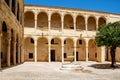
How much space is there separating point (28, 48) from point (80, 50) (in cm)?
937

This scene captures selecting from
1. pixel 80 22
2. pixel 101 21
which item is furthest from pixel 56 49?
pixel 101 21

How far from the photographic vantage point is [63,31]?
33656 millimetres

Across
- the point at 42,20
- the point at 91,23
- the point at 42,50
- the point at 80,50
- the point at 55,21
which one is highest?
the point at 42,20

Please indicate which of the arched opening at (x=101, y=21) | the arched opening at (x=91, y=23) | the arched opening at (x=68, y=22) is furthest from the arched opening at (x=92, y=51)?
the arched opening at (x=68, y=22)

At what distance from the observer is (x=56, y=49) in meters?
36.4

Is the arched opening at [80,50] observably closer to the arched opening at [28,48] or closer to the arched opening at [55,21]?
the arched opening at [55,21]

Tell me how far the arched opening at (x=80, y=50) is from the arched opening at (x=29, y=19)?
9.01 metres

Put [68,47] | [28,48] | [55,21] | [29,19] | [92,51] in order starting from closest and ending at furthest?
[29,19] < [28,48] < [55,21] < [68,47] < [92,51]

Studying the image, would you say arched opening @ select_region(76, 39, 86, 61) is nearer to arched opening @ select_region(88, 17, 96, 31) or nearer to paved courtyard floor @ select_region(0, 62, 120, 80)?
arched opening @ select_region(88, 17, 96, 31)

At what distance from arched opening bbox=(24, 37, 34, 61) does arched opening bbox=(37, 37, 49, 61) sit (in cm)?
116

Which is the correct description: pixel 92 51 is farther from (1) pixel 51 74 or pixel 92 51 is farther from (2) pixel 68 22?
(1) pixel 51 74

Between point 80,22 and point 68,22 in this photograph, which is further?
point 80,22

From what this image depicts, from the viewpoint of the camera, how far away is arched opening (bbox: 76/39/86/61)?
124ft

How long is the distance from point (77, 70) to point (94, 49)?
18.9 m
